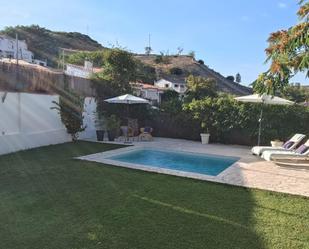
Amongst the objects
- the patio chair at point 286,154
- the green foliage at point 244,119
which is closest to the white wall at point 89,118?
the green foliage at point 244,119

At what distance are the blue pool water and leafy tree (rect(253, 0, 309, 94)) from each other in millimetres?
5156

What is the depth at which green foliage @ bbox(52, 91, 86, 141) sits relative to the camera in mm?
15461

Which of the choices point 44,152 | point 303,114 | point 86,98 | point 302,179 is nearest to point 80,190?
point 44,152

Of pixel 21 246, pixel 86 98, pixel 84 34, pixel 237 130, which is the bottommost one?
pixel 21 246

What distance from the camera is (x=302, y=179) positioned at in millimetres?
9398

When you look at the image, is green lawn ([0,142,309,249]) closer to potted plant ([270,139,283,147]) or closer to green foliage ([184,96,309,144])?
potted plant ([270,139,283,147])

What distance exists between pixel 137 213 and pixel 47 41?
81.1 m

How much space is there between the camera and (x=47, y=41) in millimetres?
79250

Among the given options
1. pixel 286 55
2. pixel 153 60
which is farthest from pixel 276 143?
pixel 153 60

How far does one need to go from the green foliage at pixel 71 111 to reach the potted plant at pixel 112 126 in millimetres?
1474

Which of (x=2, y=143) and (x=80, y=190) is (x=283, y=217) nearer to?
(x=80, y=190)

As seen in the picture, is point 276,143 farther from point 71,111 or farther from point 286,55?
point 71,111

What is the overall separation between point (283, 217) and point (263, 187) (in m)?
2.22

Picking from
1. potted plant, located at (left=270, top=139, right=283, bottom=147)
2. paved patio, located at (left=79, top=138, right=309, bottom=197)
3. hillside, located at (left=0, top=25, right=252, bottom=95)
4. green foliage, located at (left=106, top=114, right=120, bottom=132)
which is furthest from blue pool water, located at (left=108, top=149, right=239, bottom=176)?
hillside, located at (left=0, top=25, right=252, bottom=95)
